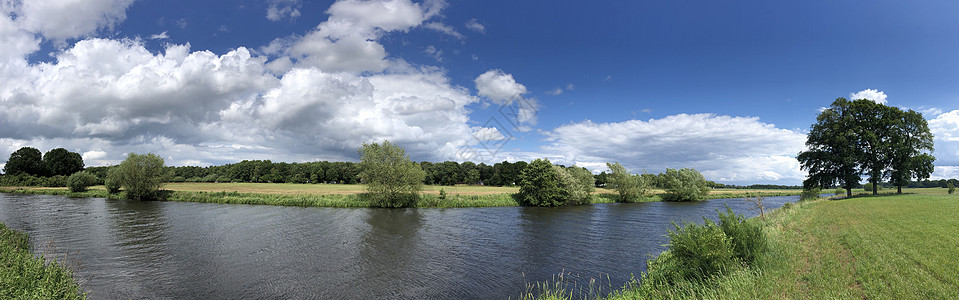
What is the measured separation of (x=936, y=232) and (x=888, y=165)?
138 feet

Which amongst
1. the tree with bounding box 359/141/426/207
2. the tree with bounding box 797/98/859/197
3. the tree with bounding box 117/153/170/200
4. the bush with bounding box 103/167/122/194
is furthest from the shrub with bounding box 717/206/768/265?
the bush with bounding box 103/167/122/194

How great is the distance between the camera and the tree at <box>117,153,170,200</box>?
5350 centimetres

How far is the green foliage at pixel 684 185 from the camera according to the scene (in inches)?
2467

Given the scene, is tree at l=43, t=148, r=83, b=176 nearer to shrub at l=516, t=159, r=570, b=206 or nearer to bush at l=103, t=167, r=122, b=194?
bush at l=103, t=167, r=122, b=194

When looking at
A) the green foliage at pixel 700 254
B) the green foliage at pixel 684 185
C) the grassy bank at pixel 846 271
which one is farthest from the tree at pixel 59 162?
the green foliage at pixel 684 185

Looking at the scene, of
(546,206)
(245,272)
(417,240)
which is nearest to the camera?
(245,272)

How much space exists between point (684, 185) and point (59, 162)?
151 meters

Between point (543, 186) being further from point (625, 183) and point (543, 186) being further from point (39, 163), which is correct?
point (39, 163)

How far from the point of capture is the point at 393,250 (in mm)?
20422

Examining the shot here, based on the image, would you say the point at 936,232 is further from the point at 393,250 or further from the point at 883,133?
→ the point at 883,133

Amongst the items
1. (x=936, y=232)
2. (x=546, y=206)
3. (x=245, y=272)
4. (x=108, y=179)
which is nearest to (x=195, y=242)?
(x=245, y=272)

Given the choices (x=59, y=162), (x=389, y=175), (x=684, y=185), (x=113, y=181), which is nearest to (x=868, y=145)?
(x=684, y=185)

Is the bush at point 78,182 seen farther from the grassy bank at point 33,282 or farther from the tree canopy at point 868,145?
Answer: the tree canopy at point 868,145

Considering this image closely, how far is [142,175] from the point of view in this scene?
53625 mm
